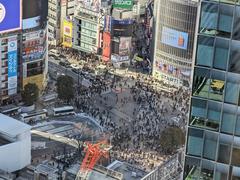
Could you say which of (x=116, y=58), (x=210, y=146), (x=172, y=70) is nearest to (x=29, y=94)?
(x=116, y=58)

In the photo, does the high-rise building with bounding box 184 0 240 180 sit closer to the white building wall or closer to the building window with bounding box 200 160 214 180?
the building window with bounding box 200 160 214 180

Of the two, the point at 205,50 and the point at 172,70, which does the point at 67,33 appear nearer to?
the point at 172,70

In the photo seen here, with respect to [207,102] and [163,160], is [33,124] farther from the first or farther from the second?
[207,102]

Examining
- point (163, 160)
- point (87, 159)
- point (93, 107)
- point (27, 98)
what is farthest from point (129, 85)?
point (87, 159)

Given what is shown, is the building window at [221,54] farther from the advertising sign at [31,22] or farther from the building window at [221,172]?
the advertising sign at [31,22]

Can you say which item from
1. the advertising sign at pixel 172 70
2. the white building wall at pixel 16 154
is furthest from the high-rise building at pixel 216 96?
the advertising sign at pixel 172 70
